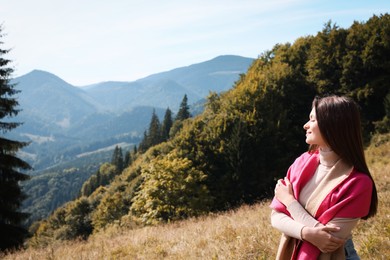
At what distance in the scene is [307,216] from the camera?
253cm

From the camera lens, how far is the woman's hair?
2527 millimetres

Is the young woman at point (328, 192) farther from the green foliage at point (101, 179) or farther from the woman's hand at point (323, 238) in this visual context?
the green foliage at point (101, 179)

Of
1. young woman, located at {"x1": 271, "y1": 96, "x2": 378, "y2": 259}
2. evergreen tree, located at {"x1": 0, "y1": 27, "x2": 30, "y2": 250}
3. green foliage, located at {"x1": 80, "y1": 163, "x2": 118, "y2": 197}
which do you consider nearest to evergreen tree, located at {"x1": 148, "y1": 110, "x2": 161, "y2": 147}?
green foliage, located at {"x1": 80, "y1": 163, "x2": 118, "y2": 197}

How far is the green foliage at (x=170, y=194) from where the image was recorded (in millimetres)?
24422

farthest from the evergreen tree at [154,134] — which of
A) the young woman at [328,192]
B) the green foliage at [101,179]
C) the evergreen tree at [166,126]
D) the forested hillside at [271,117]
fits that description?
the young woman at [328,192]


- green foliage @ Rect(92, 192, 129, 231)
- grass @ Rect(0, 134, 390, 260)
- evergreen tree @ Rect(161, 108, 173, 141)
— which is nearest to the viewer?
grass @ Rect(0, 134, 390, 260)

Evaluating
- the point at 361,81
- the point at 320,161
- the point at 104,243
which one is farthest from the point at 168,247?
the point at 361,81

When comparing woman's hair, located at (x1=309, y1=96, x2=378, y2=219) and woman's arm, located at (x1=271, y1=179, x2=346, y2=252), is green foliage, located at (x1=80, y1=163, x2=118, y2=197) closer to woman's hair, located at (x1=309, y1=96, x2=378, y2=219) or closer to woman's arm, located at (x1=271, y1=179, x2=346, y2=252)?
woman's arm, located at (x1=271, y1=179, x2=346, y2=252)

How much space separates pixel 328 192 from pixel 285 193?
37cm

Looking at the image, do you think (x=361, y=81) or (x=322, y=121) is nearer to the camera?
(x=322, y=121)

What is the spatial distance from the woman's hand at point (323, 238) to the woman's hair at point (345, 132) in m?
0.35

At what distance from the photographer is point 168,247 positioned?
7281mm

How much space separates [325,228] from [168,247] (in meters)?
5.48

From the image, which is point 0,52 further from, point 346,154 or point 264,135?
point 264,135
